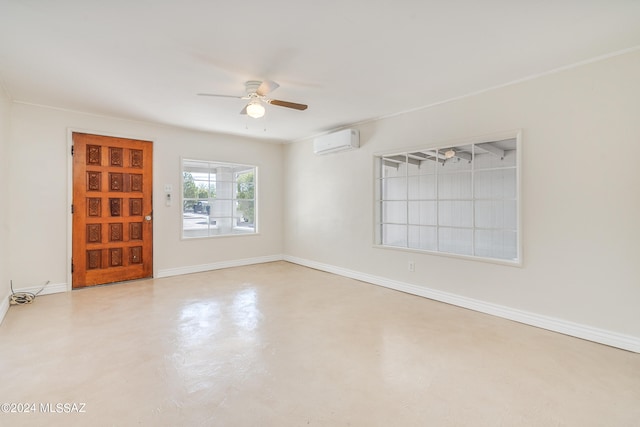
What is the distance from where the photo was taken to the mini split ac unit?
15.3 feet

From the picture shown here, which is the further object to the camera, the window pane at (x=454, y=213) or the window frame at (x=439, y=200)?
the window pane at (x=454, y=213)

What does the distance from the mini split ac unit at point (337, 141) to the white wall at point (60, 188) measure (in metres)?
1.68

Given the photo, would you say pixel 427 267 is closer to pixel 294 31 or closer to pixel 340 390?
pixel 340 390

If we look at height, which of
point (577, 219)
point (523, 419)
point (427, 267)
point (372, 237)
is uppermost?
point (577, 219)

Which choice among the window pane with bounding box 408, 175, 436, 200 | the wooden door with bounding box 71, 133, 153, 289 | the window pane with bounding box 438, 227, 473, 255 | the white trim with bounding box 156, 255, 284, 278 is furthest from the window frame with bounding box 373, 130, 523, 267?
the wooden door with bounding box 71, 133, 153, 289

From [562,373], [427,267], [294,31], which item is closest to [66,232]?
[294,31]

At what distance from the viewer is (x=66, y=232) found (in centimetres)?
413

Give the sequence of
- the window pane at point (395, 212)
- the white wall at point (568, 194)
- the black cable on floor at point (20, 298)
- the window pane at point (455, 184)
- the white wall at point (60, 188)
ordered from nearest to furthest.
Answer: the white wall at point (568, 194) < the black cable on floor at point (20, 298) < the white wall at point (60, 188) < the window pane at point (455, 184) < the window pane at point (395, 212)

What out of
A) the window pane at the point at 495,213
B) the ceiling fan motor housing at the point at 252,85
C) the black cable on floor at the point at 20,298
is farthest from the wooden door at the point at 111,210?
the window pane at the point at 495,213

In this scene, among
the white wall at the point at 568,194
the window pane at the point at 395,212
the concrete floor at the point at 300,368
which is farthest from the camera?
the window pane at the point at 395,212

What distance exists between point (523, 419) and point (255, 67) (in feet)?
10.7

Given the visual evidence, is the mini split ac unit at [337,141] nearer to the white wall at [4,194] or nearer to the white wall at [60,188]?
the white wall at [60,188]

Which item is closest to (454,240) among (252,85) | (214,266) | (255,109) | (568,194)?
(568,194)

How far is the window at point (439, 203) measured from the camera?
4.08 meters
